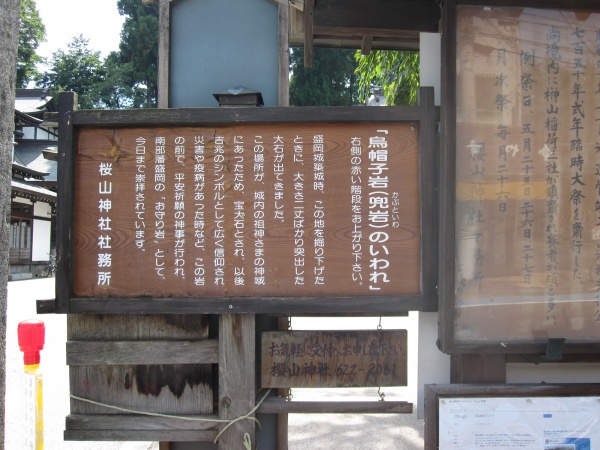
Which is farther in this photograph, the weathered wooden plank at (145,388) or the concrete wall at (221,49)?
the concrete wall at (221,49)

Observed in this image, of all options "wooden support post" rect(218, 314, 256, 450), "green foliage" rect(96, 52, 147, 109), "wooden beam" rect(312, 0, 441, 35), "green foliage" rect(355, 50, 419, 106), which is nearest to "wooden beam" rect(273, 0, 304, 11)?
"wooden beam" rect(312, 0, 441, 35)

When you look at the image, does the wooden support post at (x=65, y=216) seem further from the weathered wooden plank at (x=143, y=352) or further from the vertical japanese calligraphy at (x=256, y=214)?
the weathered wooden plank at (x=143, y=352)

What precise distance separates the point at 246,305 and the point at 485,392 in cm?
136

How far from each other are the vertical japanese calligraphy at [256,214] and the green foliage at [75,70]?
36913 mm

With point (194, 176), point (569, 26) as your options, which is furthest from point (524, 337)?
point (194, 176)

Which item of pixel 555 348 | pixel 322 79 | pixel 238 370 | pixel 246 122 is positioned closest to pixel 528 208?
pixel 555 348

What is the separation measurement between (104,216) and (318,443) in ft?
10.4

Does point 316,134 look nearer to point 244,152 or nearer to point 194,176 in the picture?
point 244,152

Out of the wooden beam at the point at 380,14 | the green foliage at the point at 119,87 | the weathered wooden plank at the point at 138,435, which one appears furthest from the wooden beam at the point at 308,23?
the green foliage at the point at 119,87

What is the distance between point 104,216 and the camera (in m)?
2.83

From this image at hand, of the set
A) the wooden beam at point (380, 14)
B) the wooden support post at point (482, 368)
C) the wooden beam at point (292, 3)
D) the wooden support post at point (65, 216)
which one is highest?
the wooden beam at point (292, 3)

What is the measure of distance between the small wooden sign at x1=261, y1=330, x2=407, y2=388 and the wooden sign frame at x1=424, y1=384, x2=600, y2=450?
243 mm

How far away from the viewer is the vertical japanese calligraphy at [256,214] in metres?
2.76

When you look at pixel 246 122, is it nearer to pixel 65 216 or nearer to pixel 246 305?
pixel 246 305
